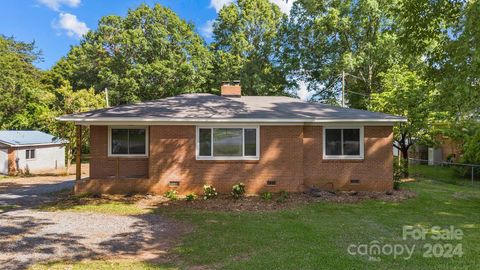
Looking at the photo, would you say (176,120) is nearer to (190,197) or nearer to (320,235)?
(190,197)

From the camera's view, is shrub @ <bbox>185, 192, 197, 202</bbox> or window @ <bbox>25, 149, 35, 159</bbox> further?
window @ <bbox>25, 149, 35, 159</bbox>

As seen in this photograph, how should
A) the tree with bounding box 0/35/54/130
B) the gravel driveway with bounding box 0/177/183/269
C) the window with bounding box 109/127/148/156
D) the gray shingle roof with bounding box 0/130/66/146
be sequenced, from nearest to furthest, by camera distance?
the gravel driveway with bounding box 0/177/183/269
the window with bounding box 109/127/148/156
the gray shingle roof with bounding box 0/130/66/146
the tree with bounding box 0/35/54/130

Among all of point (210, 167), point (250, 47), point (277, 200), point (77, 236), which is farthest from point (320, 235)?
point (250, 47)

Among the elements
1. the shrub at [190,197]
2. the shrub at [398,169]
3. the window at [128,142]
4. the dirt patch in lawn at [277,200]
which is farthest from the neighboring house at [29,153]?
the shrub at [398,169]

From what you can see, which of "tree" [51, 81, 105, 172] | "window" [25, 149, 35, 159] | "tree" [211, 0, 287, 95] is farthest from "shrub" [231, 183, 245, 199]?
"tree" [211, 0, 287, 95]

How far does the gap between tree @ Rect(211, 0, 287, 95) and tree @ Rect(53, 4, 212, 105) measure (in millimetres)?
1983

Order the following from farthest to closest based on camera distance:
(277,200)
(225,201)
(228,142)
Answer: (228,142)
(225,201)
(277,200)

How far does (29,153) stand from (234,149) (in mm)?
18710

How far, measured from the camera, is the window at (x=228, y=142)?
13359 millimetres

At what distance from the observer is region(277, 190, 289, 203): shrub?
12.0 meters

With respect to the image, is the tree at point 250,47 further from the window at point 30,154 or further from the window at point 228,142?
the window at point 228,142

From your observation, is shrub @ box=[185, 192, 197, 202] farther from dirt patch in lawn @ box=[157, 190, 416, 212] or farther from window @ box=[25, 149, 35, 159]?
window @ box=[25, 149, 35, 159]

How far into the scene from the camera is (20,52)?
4119 centimetres

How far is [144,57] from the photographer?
34.9m
